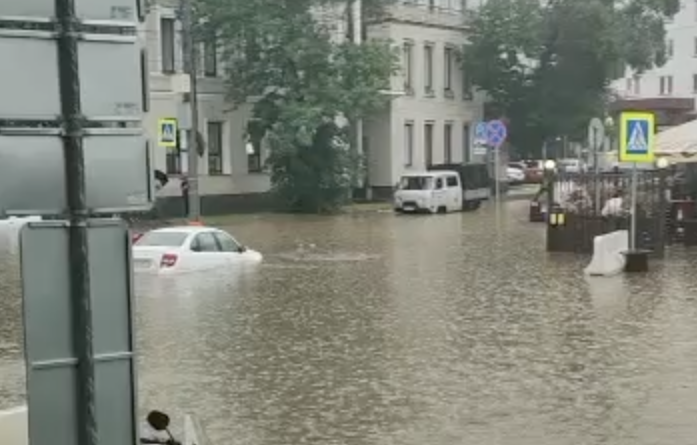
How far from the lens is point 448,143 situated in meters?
58.2

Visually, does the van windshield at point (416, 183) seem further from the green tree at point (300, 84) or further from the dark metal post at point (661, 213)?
the dark metal post at point (661, 213)

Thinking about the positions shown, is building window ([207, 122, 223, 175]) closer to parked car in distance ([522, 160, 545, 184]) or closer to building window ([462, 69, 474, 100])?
building window ([462, 69, 474, 100])

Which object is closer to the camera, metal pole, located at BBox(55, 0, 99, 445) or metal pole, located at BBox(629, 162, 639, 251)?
metal pole, located at BBox(55, 0, 99, 445)

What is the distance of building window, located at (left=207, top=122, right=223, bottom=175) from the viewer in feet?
148

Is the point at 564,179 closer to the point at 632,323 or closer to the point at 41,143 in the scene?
the point at 632,323

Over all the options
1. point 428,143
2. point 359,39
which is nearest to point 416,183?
point 359,39

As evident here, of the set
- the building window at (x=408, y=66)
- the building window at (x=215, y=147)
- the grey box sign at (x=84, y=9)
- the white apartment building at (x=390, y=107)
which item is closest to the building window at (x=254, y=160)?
the white apartment building at (x=390, y=107)

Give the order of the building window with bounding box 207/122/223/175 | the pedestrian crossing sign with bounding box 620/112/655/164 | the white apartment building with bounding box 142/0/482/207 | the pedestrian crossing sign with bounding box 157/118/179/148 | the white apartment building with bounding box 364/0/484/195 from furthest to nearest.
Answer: the white apartment building with bounding box 364/0/484/195, the building window with bounding box 207/122/223/175, the white apartment building with bounding box 142/0/482/207, the pedestrian crossing sign with bounding box 157/118/179/148, the pedestrian crossing sign with bounding box 620/112/655/164

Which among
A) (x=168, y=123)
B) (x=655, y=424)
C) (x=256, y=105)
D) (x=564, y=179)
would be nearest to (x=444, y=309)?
(x=655, y=424)

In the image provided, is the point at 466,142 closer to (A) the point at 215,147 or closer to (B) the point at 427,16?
(B) the point at 427,16

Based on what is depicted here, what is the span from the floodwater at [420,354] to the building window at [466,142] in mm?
36634

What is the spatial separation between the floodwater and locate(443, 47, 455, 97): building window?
1387 inches

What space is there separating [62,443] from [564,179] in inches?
882

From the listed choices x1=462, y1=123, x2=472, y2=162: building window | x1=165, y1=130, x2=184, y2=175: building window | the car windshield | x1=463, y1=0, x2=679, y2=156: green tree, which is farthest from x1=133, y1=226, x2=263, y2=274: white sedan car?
x1=462, y1=123, x2=472, y2=162: building window
